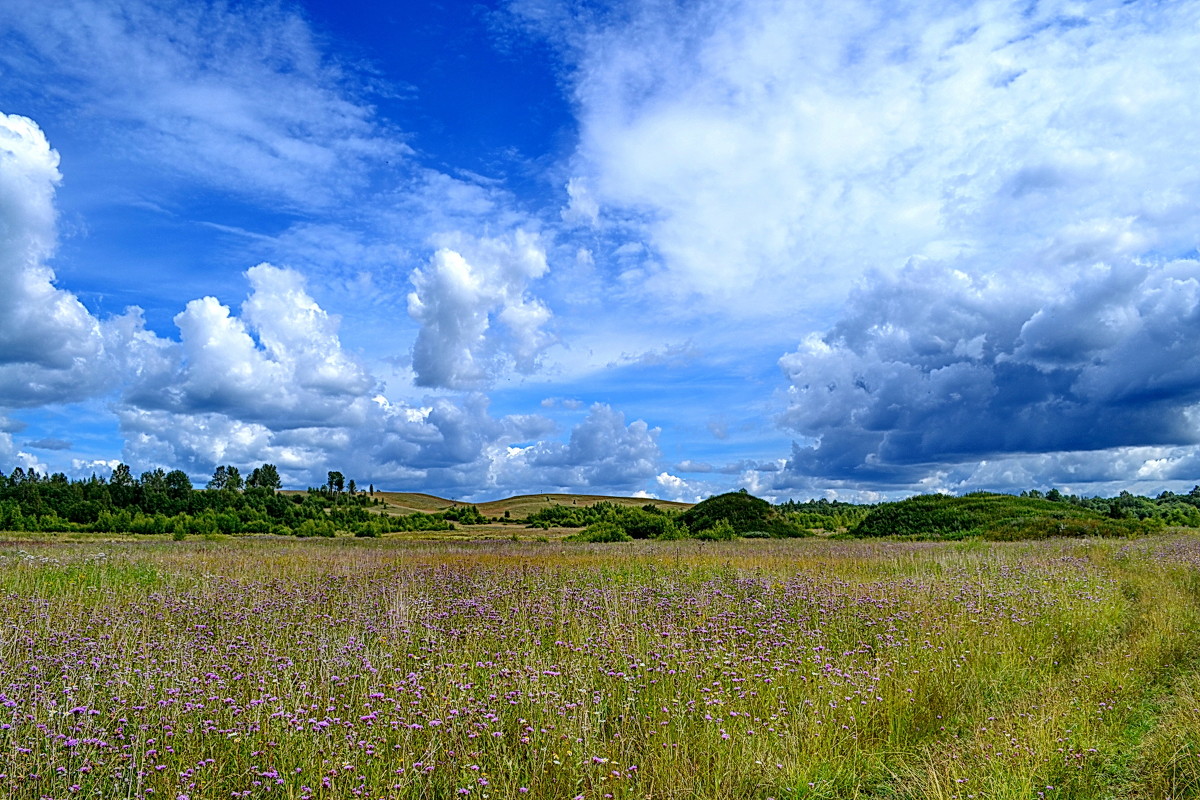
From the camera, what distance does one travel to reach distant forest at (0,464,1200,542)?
42.9m

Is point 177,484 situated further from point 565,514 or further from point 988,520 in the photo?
point 988,520

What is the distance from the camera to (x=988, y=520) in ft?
138

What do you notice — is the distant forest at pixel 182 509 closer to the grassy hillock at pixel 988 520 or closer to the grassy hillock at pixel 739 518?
the grassy hillock at pixel 739 518

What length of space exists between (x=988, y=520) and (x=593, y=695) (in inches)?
1724

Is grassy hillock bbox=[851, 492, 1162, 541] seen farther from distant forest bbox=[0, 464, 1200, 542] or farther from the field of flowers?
the field of flowers

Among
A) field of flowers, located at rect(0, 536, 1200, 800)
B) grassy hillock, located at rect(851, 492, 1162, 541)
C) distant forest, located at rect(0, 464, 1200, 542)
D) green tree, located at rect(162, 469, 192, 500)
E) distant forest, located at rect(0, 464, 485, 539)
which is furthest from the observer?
green tree, located at rect(162, 469, 192, 500)

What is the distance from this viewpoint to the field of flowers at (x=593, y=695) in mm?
4535

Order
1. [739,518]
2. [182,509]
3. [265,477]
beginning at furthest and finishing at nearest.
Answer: [265,477] < [182,509] < [739,518]

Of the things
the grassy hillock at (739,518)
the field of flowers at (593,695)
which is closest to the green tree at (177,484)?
the grassy hillock at (739,518)

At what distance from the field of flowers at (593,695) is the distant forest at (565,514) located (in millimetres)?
30240

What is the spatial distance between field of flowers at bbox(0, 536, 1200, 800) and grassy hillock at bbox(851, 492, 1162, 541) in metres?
27.0

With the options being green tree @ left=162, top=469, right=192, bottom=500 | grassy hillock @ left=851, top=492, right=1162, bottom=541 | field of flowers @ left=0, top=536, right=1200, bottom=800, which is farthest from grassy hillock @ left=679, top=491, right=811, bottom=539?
green tree @ left=162, top=469, right=192, bottom=500

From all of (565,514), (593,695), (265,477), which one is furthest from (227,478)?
(593,695)

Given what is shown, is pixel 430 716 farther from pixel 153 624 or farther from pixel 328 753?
pixel 153 624
